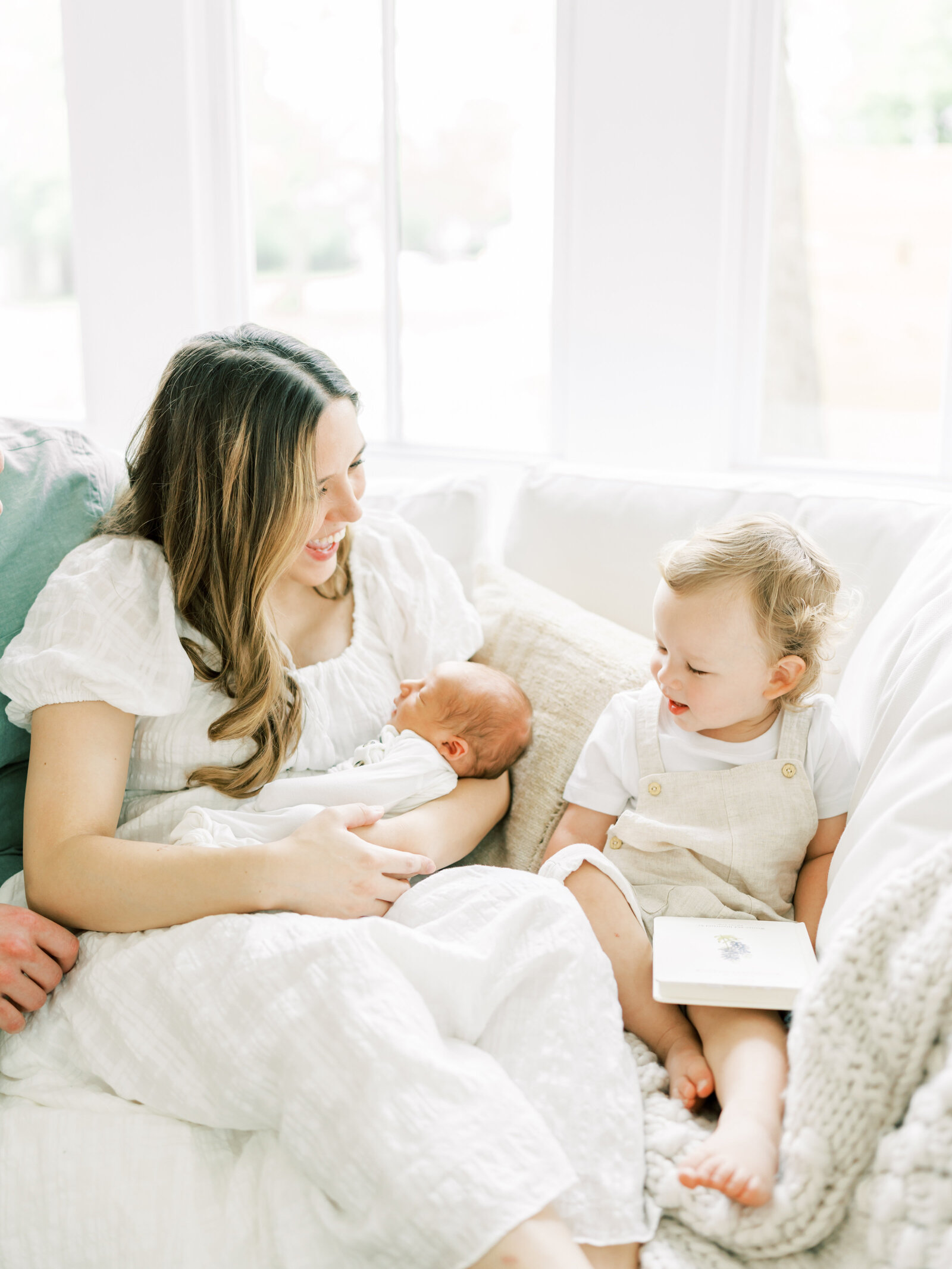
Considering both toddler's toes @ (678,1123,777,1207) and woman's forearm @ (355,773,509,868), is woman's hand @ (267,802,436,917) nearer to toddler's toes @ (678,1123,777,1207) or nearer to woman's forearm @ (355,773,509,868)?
woman's forearm @ (355,773,509,868)

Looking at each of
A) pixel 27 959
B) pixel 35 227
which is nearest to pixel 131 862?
pixel 27 959

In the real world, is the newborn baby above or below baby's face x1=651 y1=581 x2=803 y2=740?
below

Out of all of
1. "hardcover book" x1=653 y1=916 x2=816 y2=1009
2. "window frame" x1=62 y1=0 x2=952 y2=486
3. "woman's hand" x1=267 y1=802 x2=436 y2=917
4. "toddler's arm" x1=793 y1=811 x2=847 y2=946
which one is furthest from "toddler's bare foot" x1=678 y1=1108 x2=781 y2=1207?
"window frame" x1=62 y1=0 x2=952 y2=486

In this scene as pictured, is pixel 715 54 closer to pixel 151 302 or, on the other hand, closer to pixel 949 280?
pixel 949 280

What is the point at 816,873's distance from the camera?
1.30 metres

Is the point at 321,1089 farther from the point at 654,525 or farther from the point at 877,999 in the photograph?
the point at 654,525

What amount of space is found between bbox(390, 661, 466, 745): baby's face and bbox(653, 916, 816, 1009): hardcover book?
408 millimetres

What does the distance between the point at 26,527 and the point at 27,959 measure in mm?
538

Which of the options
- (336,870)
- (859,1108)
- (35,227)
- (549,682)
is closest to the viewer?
(859,1108)

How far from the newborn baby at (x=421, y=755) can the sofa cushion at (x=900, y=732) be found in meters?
0.46

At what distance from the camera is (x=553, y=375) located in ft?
10.2

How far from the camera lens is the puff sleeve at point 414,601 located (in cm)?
158

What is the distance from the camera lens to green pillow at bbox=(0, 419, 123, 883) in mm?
1330

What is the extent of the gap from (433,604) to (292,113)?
2403 millimetres
